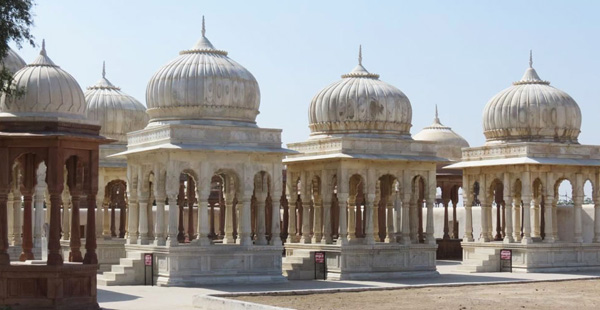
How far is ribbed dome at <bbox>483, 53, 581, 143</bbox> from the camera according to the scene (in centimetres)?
4459

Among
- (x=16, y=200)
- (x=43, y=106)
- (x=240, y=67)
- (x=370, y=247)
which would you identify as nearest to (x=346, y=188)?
(x=370, y=247)

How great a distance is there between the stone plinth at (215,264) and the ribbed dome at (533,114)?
1300cm

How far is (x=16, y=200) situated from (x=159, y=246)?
6.11 metres

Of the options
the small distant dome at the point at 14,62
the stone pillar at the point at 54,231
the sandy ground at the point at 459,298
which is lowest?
the sandy ground at the point at 459,298

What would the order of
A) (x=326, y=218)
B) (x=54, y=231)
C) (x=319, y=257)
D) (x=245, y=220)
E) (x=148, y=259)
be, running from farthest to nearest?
1. (x=326, y=218)
2. (x=319, y=257)
3. (x=245, y=220)
4. (x=148, y=259)
5. (x=54, y=231)

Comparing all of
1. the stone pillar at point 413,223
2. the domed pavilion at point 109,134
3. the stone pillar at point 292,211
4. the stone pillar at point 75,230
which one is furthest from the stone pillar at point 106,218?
the stone pillar at point 75,230

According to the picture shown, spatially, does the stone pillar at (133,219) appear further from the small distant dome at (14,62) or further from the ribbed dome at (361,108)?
the ribbed dome at (361,108)

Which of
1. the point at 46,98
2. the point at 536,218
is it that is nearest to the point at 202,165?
the point at 46,98

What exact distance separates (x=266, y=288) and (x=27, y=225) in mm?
7344

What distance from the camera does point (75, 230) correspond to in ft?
91.0

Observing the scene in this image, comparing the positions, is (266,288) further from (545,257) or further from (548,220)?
(548,220)

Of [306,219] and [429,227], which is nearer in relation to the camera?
[429,227]

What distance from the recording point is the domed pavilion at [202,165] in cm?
3500

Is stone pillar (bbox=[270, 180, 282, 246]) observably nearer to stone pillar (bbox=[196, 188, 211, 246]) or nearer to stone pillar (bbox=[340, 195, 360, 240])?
stone pillar (bbox=[196, 188, 211, 246])
